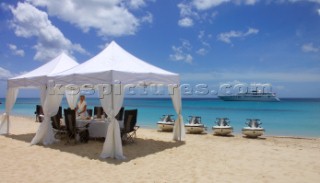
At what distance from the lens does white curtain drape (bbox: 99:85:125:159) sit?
5.86 metres

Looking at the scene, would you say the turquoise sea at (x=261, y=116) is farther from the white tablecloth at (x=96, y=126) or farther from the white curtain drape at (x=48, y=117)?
the white curtain drape at (x=48, y=117)

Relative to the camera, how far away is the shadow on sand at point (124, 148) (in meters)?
6.03

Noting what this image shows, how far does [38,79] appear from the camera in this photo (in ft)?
26.1

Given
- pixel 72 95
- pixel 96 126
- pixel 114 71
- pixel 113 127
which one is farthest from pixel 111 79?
pixel 72 95

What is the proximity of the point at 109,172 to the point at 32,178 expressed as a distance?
3.93 feet

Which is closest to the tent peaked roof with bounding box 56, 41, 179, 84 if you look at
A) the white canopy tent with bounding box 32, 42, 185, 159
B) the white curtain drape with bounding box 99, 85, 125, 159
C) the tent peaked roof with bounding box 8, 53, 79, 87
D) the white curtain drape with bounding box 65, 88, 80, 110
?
the white canopy tent with bounding box 32, 42, 185, 159

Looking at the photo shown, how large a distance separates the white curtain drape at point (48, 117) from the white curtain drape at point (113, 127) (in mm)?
2169

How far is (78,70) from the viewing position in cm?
669

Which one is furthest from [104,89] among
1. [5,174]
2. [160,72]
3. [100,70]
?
[5,174]

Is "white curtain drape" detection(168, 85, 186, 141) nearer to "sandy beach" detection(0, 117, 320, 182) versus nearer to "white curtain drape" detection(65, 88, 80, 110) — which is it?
"sandy beach" detection(0, 117, 320, 182)

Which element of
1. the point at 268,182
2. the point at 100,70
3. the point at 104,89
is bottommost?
the point at 268,182

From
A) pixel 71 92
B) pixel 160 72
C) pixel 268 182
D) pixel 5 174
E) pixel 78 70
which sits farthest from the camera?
pixel 71 92

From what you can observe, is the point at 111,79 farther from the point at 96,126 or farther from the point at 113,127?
the point at 96,126

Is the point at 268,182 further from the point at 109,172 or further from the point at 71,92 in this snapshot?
the point at 71,92
